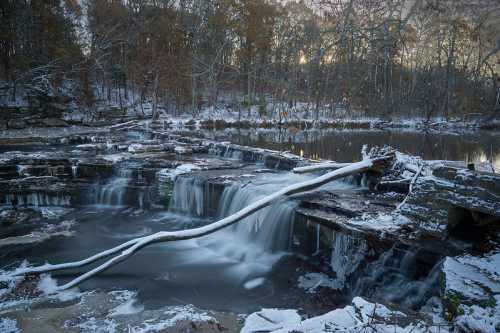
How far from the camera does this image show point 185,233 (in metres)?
5.11

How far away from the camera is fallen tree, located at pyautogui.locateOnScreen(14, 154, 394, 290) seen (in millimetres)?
5082

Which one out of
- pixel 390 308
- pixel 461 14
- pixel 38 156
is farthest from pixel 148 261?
pixel 38 156

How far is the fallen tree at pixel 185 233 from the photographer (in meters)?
5.08

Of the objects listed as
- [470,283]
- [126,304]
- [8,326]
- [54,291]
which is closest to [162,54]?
[54,291]

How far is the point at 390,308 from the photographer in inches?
121

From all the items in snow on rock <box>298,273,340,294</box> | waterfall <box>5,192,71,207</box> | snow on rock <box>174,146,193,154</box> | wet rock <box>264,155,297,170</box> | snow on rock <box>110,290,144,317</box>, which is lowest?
snow on rock <box>110,290,144,317</box>

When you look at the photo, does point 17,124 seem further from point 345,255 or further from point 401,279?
point 401,279

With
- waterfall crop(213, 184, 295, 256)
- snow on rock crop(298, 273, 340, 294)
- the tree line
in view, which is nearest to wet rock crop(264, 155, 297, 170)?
waterfall crop(213, 184, 295, 256)

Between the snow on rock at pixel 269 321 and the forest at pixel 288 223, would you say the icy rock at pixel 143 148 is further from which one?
the snow on rock at pixel 269 321

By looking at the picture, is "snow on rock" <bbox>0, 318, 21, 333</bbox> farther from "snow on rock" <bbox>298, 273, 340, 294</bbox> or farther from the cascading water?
the cascading water

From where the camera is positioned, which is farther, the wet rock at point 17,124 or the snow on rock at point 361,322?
the wet rock at point 17,124

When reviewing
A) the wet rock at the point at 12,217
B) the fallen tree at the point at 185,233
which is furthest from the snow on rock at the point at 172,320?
the wet rock at the point at 12,217

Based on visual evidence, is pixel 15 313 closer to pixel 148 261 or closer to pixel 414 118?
pixel 148 261

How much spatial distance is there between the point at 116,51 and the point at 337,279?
1470 inches
